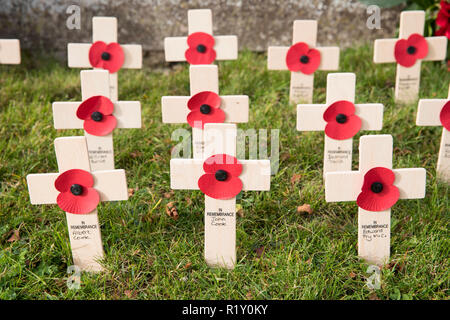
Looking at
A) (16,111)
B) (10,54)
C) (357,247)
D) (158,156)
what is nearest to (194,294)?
(357,247)

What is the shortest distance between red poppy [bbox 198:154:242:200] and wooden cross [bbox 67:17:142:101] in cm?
169

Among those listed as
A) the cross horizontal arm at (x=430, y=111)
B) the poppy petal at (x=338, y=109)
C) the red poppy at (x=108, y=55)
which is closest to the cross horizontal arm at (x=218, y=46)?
the red poppy at (x=108, y=55)

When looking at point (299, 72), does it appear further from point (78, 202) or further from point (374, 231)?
point (78, 202)

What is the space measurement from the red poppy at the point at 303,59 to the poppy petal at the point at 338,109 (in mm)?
985

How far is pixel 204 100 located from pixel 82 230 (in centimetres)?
105

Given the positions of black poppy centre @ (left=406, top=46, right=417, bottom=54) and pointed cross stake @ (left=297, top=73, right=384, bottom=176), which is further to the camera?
black poppy centre @ (left=406, top=46, right=417, bottom=54)

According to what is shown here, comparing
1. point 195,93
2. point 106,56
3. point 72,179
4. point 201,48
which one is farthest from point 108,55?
point 72,179

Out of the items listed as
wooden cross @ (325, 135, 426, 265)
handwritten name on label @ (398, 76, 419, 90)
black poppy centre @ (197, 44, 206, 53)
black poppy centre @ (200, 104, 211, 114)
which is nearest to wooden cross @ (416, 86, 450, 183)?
wooden cross @ (325, 135, 426, 265)

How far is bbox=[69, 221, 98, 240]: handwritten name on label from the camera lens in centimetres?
222

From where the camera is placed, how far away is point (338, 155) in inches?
112

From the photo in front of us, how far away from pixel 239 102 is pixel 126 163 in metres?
0.84

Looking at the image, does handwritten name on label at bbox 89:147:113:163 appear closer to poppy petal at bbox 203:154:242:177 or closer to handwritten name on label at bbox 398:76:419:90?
poppy petal at bbox 203:154:242:177

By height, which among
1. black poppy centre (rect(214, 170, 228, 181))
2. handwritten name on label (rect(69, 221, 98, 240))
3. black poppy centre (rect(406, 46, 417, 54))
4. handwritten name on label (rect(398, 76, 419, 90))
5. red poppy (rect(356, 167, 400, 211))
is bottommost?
handwritten name on label (rect(69, 221, 98, 240))

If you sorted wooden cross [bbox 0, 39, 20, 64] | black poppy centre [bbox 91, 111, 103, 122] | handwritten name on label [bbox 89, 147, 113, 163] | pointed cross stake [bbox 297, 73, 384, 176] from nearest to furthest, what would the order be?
pointed cross stake [bbox 297, 73, 384, 176] → black poppy centre [bbox 91, 111, 103, 122] → handwritten name on label [bbox 89, 147, 113, 163] → wooden cross [bbox 0, 39, 20, 64]
